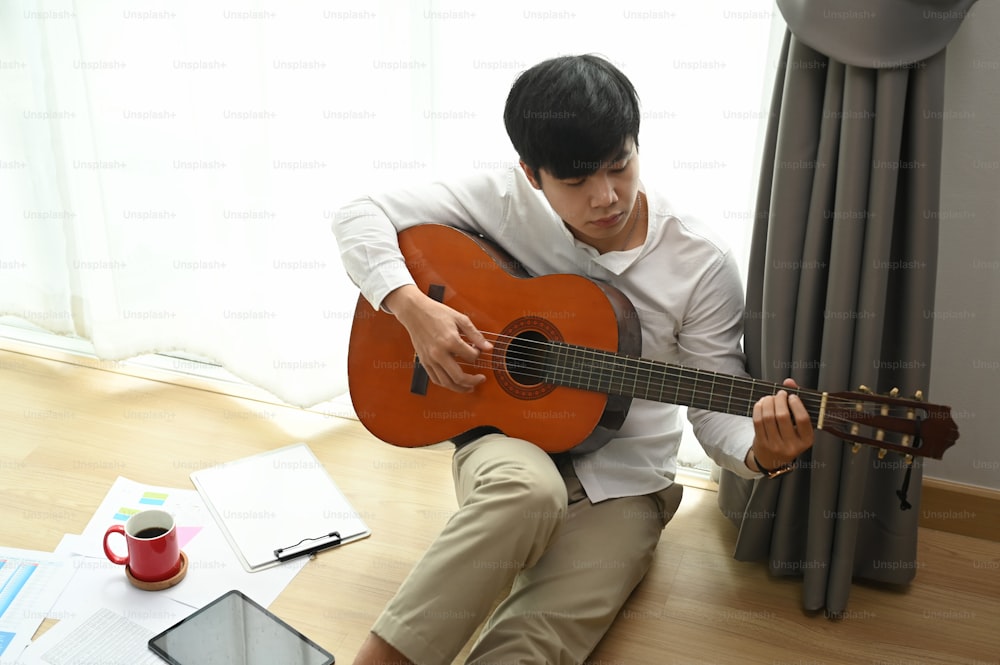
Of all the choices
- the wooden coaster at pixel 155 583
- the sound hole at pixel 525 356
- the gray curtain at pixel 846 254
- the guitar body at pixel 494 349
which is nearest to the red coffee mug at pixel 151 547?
the wooden coaster at pixel 155 583

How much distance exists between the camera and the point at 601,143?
1.46 meters

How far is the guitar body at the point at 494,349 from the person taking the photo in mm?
1601

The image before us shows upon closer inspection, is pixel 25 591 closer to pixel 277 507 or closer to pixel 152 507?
pixel 152 507

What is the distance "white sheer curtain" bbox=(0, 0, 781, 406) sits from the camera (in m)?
1.85

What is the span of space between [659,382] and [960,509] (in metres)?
0.83

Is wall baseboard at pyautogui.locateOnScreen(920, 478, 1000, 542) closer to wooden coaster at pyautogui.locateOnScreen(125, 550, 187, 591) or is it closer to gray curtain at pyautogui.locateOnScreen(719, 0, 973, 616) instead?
gray curtain at pyautogui.locateOnScreen(719, 0, 973, 616)

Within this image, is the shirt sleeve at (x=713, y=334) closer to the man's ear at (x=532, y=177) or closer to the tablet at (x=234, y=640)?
the man's ear at (x=532, y=177)

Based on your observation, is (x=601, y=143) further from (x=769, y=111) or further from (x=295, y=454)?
(x=295, y=454)

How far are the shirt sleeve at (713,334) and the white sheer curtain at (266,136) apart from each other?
0.87 ft

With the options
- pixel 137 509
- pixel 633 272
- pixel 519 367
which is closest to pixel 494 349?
pixel 519 367

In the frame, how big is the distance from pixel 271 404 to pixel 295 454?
0.26 meters

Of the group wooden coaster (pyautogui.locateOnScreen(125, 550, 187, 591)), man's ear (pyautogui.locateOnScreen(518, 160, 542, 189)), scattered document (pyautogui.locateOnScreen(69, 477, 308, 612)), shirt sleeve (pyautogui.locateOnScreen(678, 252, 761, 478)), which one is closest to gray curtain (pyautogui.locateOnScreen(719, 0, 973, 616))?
shirt sleeve (pyautogui.locateOnScreen(678, 252, 761, 478))

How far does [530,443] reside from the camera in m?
1.62

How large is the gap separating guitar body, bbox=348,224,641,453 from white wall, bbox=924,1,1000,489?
0.64 m
